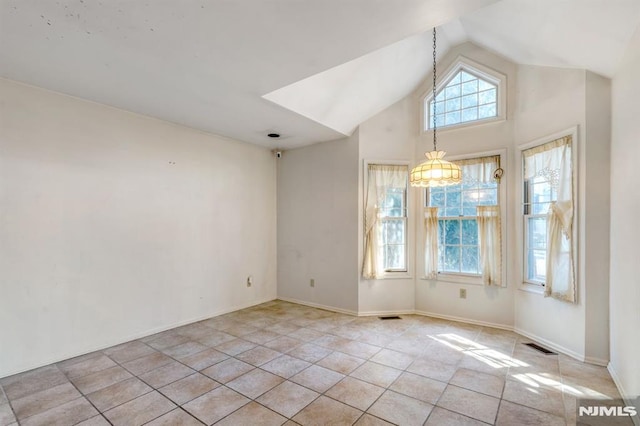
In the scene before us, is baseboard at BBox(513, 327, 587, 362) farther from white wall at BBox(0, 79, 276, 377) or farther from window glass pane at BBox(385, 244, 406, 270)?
A: white wall at BBox(0, 79, 276, 377)

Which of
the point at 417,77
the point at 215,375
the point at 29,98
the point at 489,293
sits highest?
the point at 417,77

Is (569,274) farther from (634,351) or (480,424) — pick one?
(480,424)

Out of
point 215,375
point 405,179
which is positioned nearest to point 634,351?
point 405,179

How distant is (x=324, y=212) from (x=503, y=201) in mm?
2474

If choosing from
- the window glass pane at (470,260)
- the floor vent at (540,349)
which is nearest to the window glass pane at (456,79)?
the window glass pane at (470,260)

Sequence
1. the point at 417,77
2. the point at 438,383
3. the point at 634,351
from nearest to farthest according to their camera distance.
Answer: the point at 634,351 → the point at 438,383 → the point at 417,77

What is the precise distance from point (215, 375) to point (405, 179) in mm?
3440

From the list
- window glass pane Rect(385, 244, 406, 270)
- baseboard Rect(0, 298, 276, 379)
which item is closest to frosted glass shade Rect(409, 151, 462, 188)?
window glass pane Rect(385, 244, 406, 270)

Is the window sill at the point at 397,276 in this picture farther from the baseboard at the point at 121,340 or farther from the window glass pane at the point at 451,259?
the baseboard at the point at 121,340

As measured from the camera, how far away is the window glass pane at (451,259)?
166 inches

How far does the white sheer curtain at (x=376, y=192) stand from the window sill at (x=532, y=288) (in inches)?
68.3

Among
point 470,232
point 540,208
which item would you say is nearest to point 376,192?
point 470,232

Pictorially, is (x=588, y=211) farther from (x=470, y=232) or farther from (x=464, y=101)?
(x=464, y=101)

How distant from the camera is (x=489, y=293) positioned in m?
3.94
